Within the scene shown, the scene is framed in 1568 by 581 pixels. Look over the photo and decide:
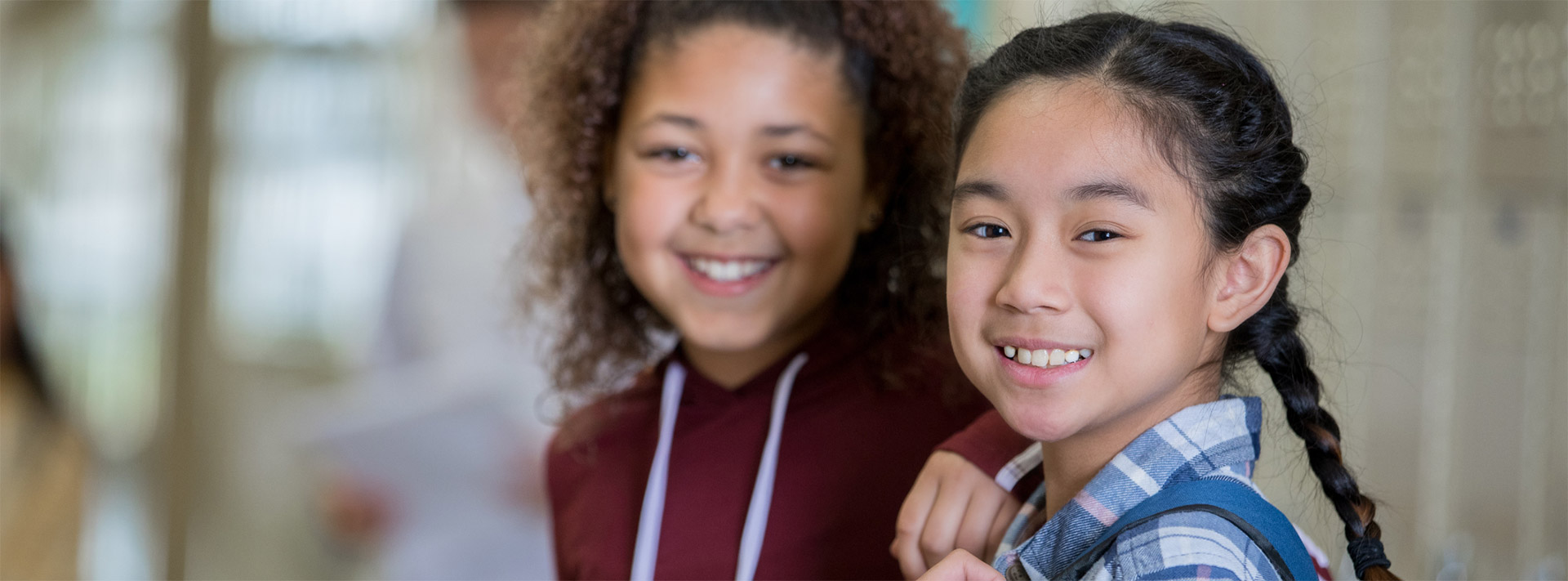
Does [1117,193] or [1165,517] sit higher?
[1117,193]

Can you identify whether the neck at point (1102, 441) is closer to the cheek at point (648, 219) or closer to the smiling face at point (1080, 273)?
the smiling face at point (1080, 273)

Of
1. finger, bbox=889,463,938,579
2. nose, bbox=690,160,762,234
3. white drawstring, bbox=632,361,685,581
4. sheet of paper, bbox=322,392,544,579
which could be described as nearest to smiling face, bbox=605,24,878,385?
nose, bbox=690,160,762,234

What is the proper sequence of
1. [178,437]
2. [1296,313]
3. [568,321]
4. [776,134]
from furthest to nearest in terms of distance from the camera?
[178,437] < [568,321] < [776,134] < [1296,313]

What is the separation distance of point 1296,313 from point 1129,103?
0.23 metres

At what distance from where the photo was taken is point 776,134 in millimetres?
1290

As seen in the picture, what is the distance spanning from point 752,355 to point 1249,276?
0.69 metres

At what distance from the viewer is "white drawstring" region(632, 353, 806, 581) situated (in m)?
1.25

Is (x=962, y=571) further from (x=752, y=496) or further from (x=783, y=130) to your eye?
(x=783, y=130)

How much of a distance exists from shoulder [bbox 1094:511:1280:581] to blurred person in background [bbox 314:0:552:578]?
2.70 m

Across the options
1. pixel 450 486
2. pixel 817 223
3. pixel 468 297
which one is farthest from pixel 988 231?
pixel 450 486

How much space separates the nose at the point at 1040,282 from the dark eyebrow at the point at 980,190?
0.05 m

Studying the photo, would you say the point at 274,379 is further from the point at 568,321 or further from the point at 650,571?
Result: the point at 650,571

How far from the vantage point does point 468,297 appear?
3371mm

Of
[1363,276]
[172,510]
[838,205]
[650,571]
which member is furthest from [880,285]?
[172,510]
